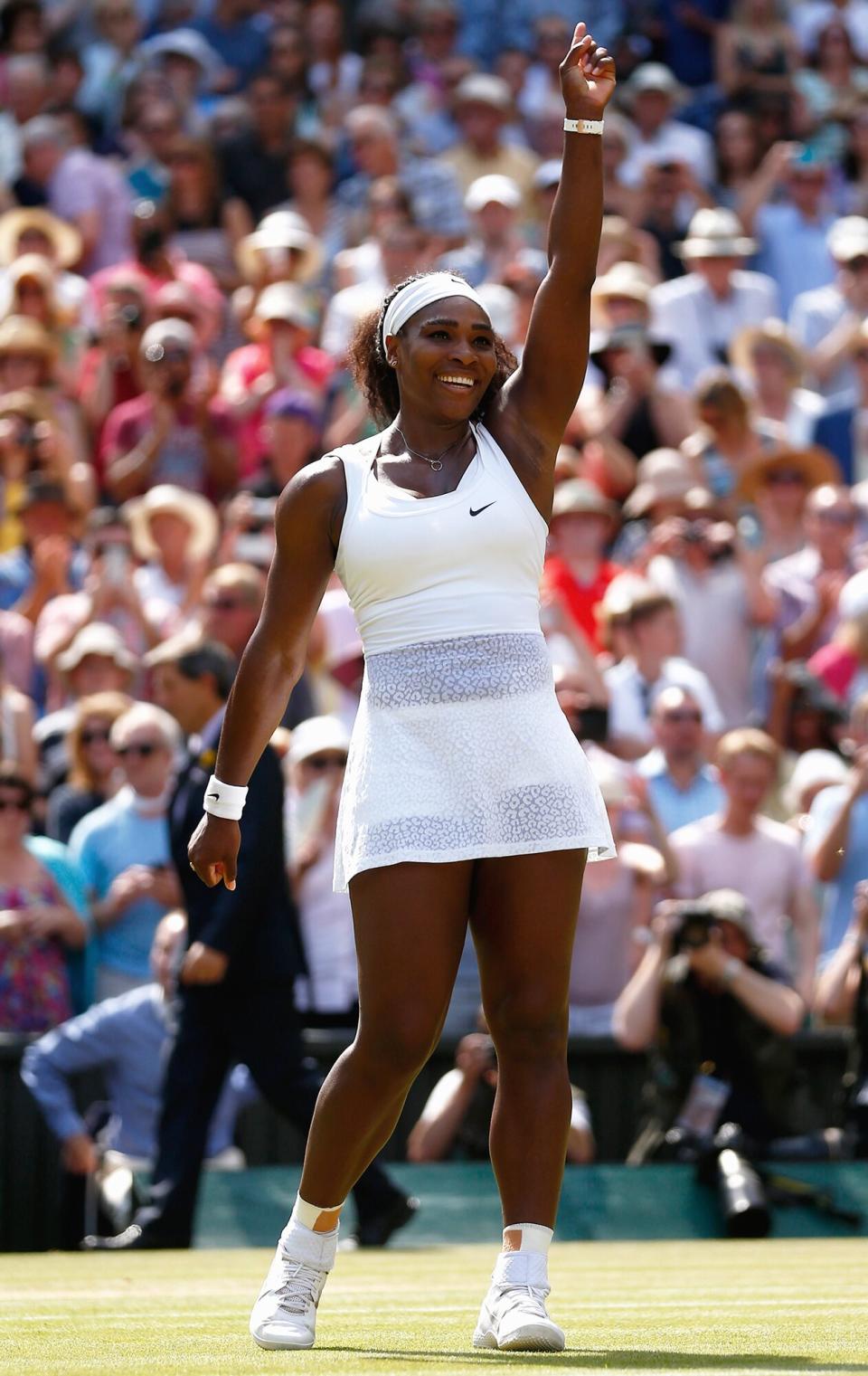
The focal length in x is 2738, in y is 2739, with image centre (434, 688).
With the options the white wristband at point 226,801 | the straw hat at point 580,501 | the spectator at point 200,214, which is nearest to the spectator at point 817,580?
the straw hat at point 580,501

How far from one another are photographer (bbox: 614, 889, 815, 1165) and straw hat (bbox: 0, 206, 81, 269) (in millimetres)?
7635

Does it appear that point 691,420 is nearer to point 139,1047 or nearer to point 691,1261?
point 139,1047

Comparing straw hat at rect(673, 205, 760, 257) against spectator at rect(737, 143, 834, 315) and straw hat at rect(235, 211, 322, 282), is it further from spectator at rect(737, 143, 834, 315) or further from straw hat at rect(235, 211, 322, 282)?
straw hat at rect(235, 211, 322, 282)

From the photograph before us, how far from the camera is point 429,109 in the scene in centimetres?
1783

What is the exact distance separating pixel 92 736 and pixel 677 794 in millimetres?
2421

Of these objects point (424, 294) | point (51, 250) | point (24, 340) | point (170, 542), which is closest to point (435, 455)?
point (424, 294)

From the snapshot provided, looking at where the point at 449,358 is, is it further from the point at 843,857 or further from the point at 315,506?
the point at 843,857

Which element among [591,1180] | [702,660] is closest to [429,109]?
[702,660]

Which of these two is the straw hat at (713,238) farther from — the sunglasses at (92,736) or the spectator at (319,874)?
the sunglasses at (92,736)

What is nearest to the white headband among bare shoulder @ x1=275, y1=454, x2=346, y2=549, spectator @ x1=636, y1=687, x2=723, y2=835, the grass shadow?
bare shoulder @ x1=275, y1=454, x2=346, y2=549

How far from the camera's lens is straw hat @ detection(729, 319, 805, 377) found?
14.0 meters

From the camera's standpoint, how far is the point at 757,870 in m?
10.5

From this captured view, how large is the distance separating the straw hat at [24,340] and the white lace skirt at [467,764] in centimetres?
931

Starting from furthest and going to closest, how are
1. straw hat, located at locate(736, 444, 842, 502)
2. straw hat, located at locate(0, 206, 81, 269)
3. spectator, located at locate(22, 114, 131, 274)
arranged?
spectator, located at locate(22, 114, 131, 274) < straw hat, located at locate(0, 206, 81, 269) < straw hat, located at locate(736, 444, 842, 502)
